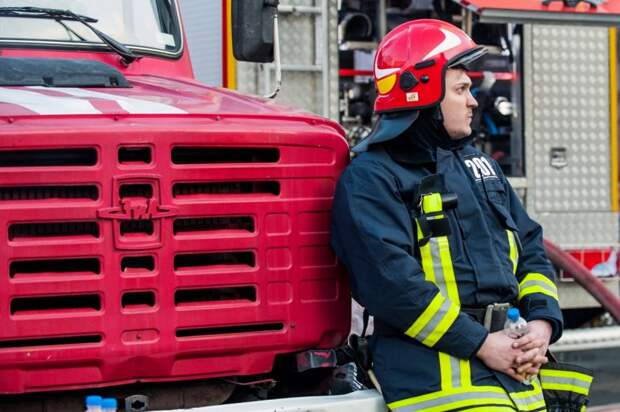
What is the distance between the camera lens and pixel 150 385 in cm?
405

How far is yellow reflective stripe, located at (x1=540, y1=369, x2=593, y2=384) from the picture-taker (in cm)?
420

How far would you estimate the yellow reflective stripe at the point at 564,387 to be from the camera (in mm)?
4188

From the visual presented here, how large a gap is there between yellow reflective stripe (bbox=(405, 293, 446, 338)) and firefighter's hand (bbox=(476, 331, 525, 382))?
0.20 metres

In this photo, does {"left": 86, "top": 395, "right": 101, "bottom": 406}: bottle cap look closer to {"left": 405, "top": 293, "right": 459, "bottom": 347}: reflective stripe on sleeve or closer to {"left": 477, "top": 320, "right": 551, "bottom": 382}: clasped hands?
{"left": 405, "top": 293, "right": 459, "bottom": 347}: reflective stripe on sleeve

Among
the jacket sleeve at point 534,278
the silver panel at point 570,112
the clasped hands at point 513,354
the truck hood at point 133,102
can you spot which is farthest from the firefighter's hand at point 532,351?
the silver panel at point 570,112

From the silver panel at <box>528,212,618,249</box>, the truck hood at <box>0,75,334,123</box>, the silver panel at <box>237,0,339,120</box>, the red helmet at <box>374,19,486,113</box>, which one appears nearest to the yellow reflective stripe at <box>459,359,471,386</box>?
the red helmet at <box>374,19,486,113</box>

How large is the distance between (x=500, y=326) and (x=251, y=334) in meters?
0.83

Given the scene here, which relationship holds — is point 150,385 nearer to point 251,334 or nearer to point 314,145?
point 251,334

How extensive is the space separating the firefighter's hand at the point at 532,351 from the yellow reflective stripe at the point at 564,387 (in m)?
0.15

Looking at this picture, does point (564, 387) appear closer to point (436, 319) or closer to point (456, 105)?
point (436, 319)

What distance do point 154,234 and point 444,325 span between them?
37.7 inches

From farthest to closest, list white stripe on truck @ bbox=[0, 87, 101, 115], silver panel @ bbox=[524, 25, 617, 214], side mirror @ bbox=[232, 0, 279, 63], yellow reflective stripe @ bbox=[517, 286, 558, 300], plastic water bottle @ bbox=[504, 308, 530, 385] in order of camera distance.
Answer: silver panel @ bbox=[524, 25, 617, 214] < side mirror @ bbox=[232, 0, 279, 63] < yellow reflective stripe @ bbox=[517, 286, 558, 300] < plastic water bottle @ bbox=[504, 308, 530, 385] < white stripe on truck @ bbox=[0, 87, 101, 115]

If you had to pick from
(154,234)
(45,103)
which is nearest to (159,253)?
(154,234)

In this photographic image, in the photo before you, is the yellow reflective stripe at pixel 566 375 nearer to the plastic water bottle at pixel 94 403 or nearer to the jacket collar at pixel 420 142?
the jacket collar at pixel 420 142
